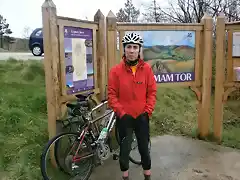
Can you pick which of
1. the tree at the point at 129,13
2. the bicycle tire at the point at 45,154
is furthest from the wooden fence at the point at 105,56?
the tree at the point at 129,13

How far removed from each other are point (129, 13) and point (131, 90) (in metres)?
23.2

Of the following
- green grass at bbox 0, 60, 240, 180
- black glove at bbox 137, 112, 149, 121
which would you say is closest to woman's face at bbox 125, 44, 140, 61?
black glove at bbox 137, 112, 149, 121

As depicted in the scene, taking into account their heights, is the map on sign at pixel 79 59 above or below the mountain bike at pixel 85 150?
above

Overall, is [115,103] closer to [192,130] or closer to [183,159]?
[183,159]

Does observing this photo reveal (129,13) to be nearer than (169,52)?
No

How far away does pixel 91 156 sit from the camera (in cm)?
398

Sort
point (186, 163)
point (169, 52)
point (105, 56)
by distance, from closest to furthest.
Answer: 1. point (186, 163)
2. point (105, 56)
3. point (169, 52)

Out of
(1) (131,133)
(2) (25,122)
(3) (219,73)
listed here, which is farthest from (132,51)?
(3) (219,73)

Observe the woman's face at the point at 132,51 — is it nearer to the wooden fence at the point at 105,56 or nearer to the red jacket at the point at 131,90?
the red jacket at the point at 131,90

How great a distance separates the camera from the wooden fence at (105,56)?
3865mm

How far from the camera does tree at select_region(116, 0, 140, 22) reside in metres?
25.1

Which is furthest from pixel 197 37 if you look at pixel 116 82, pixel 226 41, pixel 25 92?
pixel 25 92

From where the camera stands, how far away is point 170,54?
5.45 meters

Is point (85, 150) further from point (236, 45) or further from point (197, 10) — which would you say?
point (197, 10)
